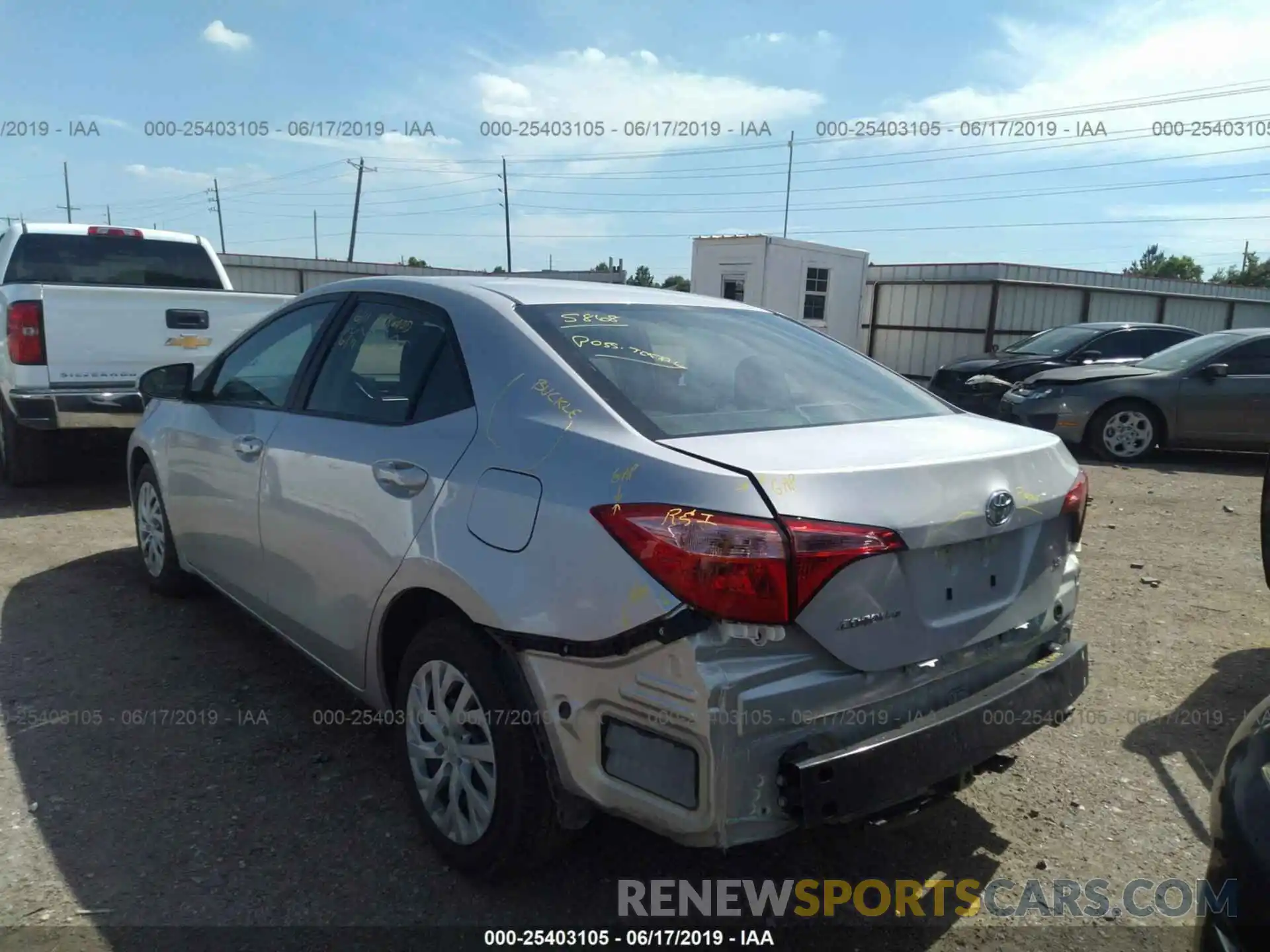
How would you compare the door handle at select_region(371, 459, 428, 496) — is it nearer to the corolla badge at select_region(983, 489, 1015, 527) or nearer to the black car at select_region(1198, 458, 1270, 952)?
the corolla badge at select_region(983, 489, 1015, 527)

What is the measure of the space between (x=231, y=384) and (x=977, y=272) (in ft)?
61.9

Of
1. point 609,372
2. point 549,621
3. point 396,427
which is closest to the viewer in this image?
point 549,621

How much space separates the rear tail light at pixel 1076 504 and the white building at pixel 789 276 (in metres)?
15.1

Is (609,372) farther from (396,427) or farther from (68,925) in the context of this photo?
(68,925)

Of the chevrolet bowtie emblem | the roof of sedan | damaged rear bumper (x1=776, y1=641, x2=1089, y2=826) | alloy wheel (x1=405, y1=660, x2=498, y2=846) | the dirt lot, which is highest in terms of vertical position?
the roof of sedan

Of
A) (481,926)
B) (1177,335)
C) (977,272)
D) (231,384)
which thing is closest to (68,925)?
(481,926)

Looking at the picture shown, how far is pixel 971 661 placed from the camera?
2.42 meters

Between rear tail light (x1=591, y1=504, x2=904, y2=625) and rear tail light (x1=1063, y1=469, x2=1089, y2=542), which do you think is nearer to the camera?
rear tail light (x1=591, y1=504, x2=904, y2=625)

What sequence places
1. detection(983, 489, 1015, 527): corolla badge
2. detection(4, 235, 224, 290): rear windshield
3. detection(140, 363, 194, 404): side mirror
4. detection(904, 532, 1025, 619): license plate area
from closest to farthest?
detection(904, 532, 1025, 619): license plate area < detection(983, 489, 1015, 527): corolla badge < detection(140, 363, 194, 404): side mirror < detection(4, 235, 224, 290): rear windshield

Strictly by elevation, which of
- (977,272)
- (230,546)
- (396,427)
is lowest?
(230,546)

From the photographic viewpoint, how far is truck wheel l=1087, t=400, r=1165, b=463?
9.72 metres

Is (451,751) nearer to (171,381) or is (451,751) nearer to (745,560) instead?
(745,560)

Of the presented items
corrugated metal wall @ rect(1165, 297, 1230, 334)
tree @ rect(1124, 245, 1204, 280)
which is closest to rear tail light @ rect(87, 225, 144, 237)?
corrugated metal wall @ rect(1165, 297, 1230, 334)

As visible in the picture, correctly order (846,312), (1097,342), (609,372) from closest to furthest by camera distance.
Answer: (609,372) < (1097,342) < (846,312)
